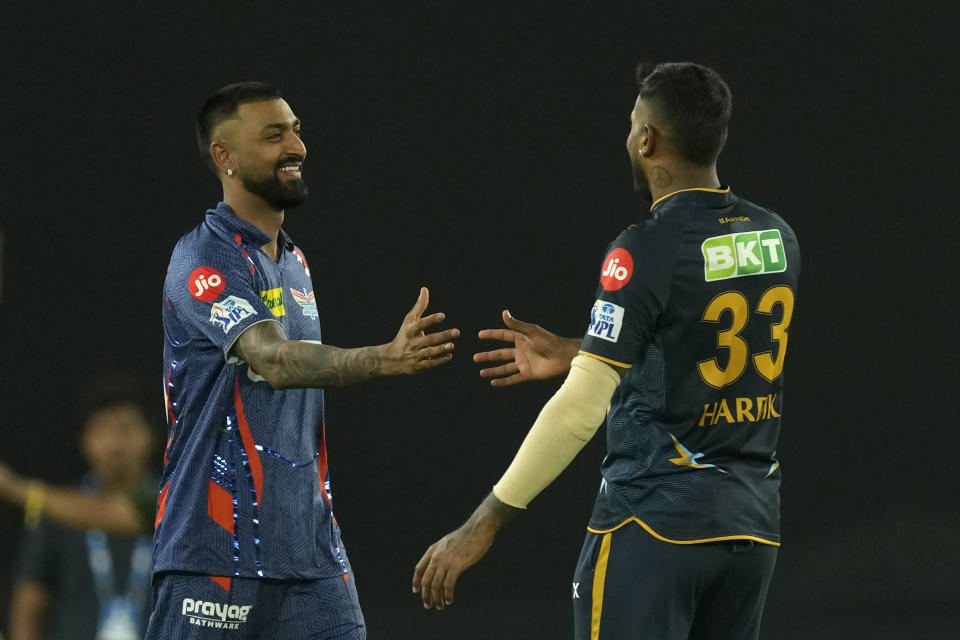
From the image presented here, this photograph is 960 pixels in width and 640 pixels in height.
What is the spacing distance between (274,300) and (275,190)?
0.98ft

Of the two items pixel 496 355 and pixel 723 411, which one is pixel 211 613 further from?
pixel 723 411

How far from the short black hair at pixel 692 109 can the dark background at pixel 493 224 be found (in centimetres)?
346

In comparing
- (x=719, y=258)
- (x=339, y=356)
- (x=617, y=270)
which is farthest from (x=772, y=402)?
(x=339, y=356)

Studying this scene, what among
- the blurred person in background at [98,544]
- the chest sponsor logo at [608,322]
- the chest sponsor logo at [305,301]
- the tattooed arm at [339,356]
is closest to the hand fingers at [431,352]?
the tattooed arm at [339,356]

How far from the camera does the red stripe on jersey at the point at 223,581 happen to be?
2.86m

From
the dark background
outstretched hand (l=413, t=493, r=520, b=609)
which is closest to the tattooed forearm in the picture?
outstretched hand (l=413, t=493, r=520, b=609)

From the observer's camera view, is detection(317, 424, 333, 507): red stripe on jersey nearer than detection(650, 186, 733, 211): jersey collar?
No

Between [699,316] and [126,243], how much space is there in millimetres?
4127

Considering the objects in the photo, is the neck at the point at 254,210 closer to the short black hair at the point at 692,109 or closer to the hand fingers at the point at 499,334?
the hand fingers at the point at 499,334

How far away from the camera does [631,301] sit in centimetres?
250

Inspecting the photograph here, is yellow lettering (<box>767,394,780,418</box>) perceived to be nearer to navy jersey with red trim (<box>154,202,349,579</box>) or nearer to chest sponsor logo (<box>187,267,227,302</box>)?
navy jersey with red trim (<box>154,202,349,579</box>)

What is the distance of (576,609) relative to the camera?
2.61 metres

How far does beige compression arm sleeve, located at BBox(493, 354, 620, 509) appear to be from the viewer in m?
2.52

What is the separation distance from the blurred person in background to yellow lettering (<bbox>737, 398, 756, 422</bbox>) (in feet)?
5.86
